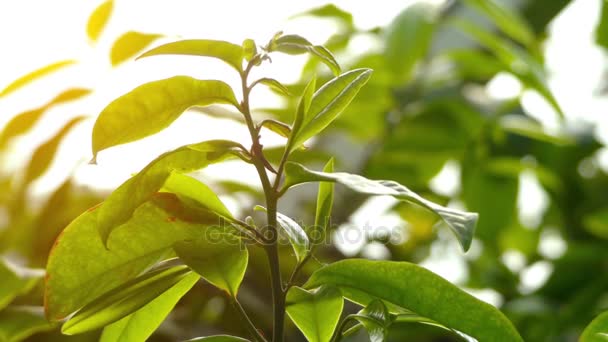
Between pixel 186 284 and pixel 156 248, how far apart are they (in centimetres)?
3

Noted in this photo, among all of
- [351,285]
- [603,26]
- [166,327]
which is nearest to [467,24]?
[603,26]

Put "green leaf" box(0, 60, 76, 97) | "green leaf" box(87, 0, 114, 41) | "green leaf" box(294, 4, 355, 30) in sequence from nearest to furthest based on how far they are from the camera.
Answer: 1. "green leaf" box(0, 60, 76, 97)
2. "green leaf" box(87, 0, 114, 41)
3. "green leaf" box(294, 4, 355, 30)

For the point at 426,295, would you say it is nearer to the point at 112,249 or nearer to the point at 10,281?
the point at 112,249

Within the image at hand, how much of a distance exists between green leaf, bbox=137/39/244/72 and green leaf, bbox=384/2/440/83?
54 centimetres

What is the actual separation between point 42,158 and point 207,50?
562 millimetres

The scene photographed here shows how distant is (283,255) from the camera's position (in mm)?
1080

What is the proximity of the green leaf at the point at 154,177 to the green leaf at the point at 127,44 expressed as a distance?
313mm

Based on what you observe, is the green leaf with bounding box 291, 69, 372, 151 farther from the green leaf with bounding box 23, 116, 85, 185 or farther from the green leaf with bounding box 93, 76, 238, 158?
the green leaf with bounding box 23, 116, 85, 185

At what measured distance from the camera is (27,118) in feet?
2.92

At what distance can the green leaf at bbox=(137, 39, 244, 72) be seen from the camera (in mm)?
432

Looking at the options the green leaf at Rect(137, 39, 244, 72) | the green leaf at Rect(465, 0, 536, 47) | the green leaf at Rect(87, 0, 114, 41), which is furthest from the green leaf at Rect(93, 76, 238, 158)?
the green leaf at Rect(465, 0, 536, 47)

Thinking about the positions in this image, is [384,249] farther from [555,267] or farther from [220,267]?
[220,267]

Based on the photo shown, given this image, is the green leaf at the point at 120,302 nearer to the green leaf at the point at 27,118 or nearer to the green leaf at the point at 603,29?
the green leaf at the point at 27,118

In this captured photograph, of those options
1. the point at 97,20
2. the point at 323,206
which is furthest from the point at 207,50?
the point at 97,20
